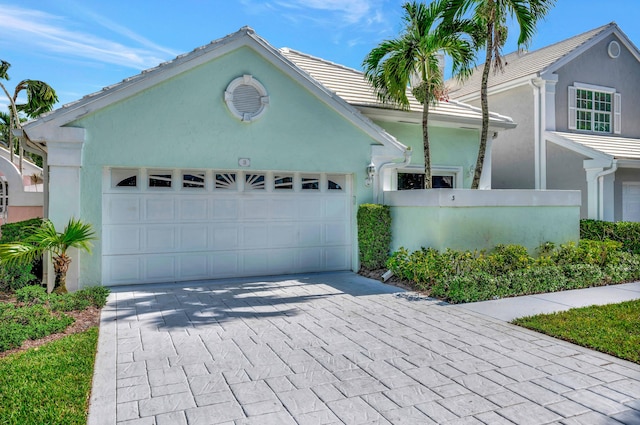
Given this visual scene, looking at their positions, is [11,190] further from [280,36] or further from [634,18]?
[634,18]

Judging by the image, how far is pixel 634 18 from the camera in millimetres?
16328

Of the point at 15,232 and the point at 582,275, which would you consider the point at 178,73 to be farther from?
the point at 582,275

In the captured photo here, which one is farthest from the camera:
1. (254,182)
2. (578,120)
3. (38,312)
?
(578,120)

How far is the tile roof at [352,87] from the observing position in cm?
1221

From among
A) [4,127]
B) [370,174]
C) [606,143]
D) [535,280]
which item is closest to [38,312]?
[370,174]

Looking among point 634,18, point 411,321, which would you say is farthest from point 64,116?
point 634,18

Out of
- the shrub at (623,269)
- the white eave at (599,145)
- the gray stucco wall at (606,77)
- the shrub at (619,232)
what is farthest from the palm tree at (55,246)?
the gray stucco wall at (606,77)

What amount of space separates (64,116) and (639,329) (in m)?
10.1

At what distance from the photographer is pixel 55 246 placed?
7.70 meters

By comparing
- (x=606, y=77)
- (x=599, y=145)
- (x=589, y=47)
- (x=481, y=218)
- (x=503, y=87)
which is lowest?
(x=481, y=218)

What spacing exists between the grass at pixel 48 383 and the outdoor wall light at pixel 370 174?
7070 millimetres

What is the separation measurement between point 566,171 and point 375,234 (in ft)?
27.6

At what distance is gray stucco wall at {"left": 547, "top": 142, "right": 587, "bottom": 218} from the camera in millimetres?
14117

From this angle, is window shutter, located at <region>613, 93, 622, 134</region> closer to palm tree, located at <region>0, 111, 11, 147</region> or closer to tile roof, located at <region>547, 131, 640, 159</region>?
tile roof, located at <region>547, 131, 640, 159</region>
